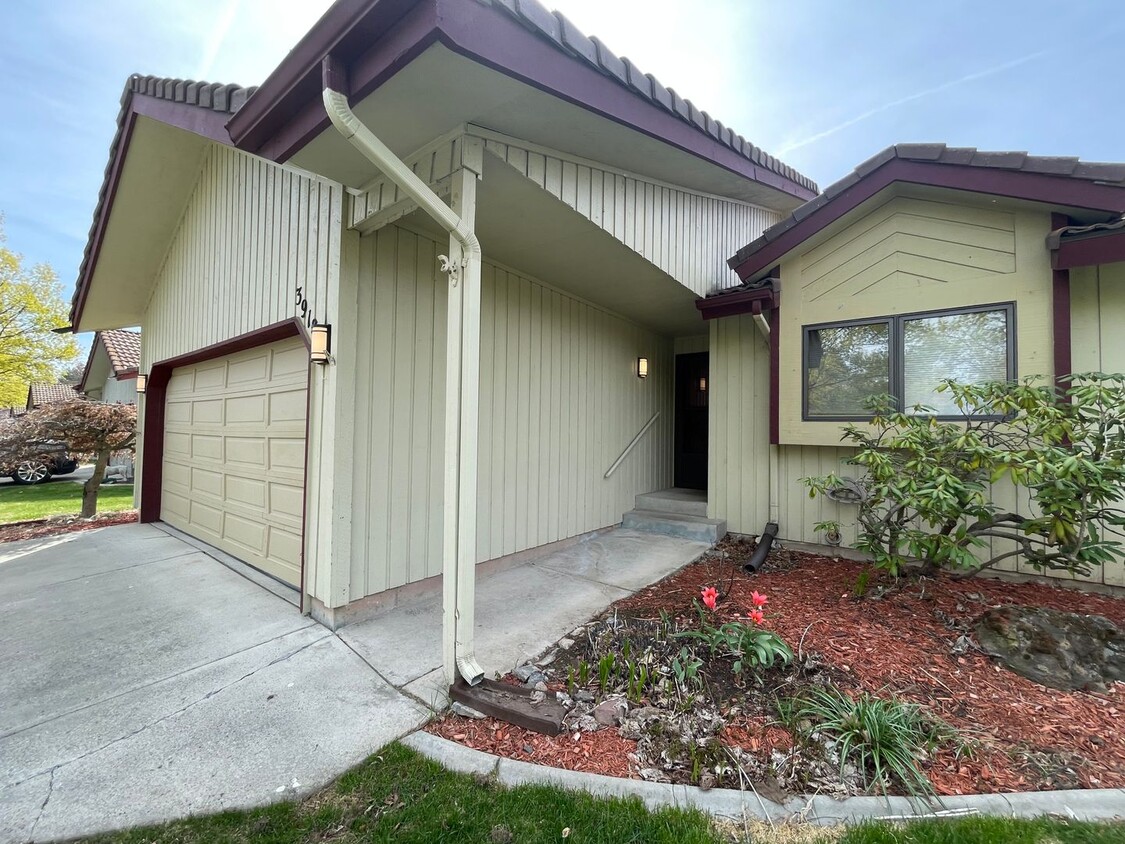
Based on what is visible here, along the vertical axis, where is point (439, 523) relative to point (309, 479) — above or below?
below

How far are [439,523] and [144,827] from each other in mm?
2388

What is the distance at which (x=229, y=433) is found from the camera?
16.6 ft

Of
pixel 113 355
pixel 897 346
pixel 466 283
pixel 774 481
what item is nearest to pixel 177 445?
pixel 113 355

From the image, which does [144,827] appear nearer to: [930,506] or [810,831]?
[810,831]

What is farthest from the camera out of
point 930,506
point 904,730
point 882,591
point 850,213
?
point 850,213

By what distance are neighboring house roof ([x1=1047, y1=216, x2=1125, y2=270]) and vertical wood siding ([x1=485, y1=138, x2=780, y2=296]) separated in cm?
287

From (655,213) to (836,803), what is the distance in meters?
4.35

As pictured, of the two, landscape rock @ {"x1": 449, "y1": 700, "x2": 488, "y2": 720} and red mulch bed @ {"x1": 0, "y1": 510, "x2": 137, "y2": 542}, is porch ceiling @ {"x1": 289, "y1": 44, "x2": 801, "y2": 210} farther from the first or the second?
red mulch bed @ {"x1": 0, "y1": 510, "x2": 137, "y2": 542}

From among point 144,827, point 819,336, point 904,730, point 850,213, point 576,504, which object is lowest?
point 144,827

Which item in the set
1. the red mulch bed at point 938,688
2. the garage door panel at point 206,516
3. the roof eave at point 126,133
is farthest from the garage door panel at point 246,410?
the red mulch bed at point 938,688

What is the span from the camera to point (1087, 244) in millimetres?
3396

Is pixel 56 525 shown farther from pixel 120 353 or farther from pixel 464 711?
pixel 464 711

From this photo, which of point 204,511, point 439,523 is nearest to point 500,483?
point 439,523

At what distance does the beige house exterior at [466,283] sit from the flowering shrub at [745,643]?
1423mm
